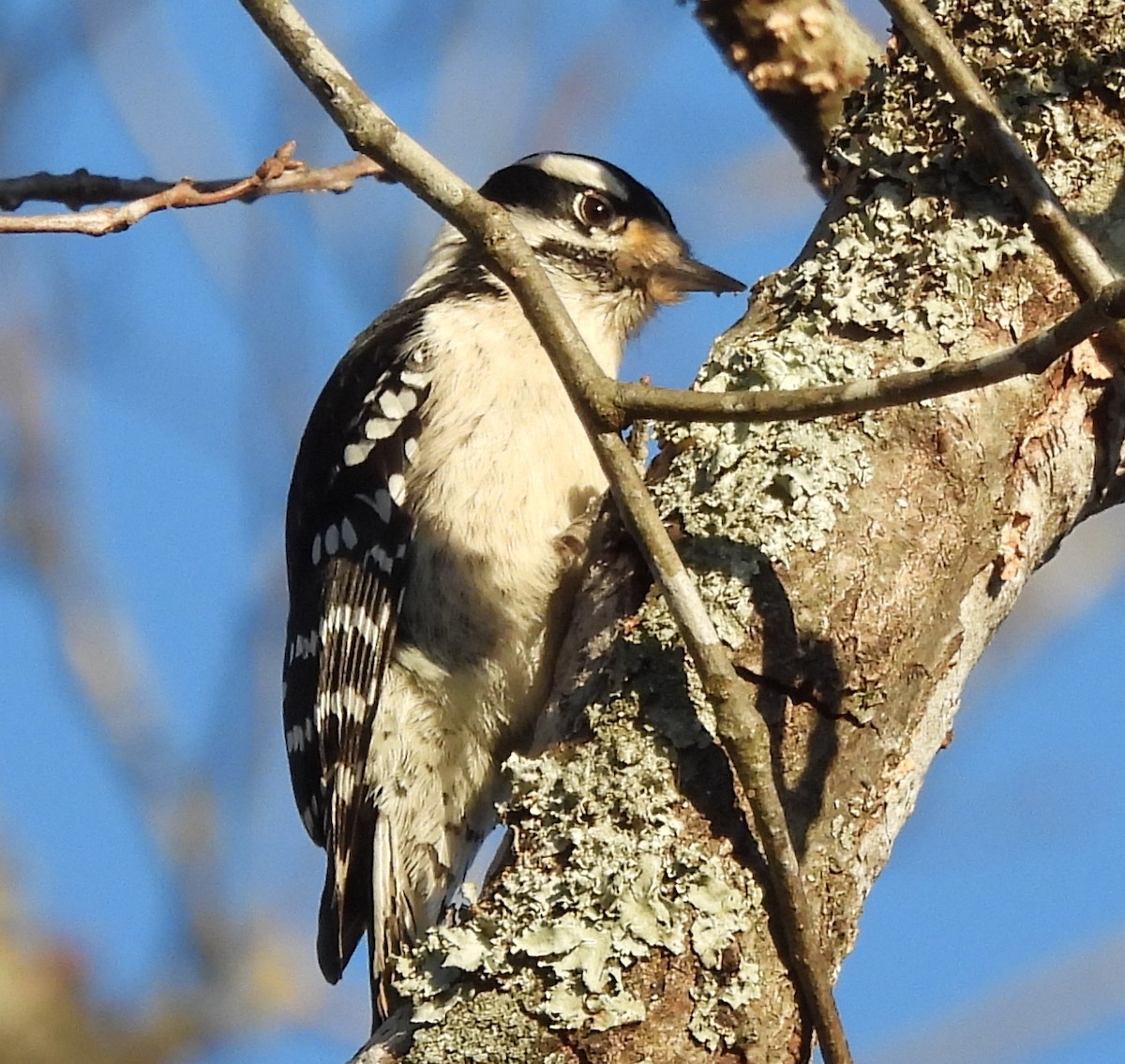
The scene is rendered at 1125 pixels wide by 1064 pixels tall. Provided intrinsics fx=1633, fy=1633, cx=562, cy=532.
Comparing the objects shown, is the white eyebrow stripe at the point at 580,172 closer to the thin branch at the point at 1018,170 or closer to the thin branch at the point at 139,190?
the thin branch at the point at 139,190

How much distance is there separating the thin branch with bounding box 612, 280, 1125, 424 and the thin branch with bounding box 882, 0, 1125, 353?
15.4 inches

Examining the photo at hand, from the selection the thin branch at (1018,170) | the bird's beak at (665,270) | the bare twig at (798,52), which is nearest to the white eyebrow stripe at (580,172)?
the bird's beak at (665,270)

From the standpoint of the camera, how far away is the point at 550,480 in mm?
3297

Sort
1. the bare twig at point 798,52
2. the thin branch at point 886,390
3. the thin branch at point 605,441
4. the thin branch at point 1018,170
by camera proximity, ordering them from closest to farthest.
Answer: the thin branch at point 886,390, the thin branch at point 605,441, the thin branch at point 1018,170, the bare twig at point 798,52

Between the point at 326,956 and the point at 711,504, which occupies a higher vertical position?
the point at 326,956

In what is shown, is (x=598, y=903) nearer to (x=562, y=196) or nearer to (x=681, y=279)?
(x=681, y=279)

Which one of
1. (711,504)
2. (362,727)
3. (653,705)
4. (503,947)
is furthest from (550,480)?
(503,947)

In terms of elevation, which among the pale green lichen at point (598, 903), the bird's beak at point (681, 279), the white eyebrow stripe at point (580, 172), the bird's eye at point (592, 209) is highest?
the white eyebrow stripe at point (580, 172)

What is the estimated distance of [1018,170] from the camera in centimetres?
228

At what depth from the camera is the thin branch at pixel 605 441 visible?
1934 millimetres

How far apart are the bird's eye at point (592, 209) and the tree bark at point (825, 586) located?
136 cm

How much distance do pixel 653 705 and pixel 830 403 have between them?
55 centimetres

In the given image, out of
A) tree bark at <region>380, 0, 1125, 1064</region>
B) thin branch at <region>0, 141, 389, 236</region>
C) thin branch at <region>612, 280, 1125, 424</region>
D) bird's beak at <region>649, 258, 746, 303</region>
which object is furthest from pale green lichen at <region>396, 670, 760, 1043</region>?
bird's beak at <region>649, 258, 746, 303</region>

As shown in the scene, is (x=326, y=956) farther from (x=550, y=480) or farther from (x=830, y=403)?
(x=830, y=403)
